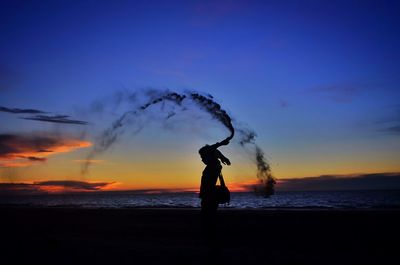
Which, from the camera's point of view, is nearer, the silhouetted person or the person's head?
the silhouetted person

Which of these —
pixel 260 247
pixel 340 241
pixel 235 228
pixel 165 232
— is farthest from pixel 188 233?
pixel 340 241

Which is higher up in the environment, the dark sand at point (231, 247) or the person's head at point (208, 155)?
the person's head at point (208, 155)

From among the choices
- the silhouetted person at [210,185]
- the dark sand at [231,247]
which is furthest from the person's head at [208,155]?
the dark sand at [231,247]

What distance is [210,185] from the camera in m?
11.0

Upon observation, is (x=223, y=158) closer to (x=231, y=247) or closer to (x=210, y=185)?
(x=210, y=185)

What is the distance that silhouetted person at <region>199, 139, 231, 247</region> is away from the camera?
10.8 metres

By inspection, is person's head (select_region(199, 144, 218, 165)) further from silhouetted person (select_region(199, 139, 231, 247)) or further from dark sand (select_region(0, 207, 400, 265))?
dark sand (select_region(0, 207, 400, 265))

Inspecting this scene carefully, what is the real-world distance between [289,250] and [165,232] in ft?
26.4

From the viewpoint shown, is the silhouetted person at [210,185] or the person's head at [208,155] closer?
the silhouetted person at [210,185]

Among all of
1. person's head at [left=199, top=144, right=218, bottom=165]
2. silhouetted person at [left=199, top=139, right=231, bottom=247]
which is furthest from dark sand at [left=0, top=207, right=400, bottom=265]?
person's head at [left=199, top=144, right=218, bottom=165]

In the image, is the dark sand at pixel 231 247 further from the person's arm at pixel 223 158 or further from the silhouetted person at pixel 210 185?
the person's arm at pixel 223 158

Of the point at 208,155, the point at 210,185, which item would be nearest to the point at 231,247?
the point at 210,185

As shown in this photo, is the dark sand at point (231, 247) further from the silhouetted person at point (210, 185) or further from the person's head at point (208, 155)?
→ the person's head at point (208, 155)

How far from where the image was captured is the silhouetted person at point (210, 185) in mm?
10773
